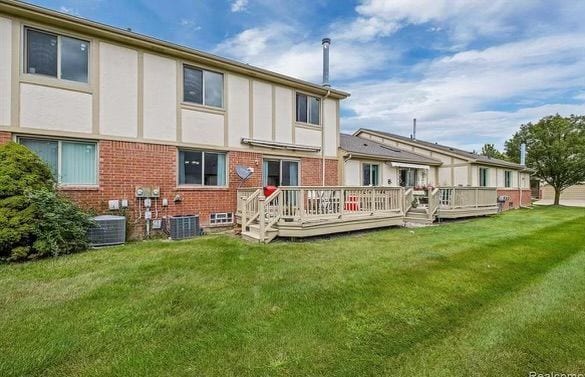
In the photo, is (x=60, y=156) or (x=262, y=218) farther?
→ (x=262, y=218)

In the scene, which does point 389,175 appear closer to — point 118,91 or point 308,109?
point 308,109

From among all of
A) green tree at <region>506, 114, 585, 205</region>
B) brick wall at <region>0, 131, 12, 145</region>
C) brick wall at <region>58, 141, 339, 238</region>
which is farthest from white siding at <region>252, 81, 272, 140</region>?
green tree at <region>506, 114, 585, 205</region>

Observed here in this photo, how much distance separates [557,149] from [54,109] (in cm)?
3157

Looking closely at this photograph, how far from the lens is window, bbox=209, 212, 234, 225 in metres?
9.90

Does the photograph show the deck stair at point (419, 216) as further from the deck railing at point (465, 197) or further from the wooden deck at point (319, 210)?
the deck railing at point (465, 197)

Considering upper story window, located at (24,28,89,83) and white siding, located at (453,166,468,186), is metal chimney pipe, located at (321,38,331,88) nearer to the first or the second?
upper story window, located at (24,28,89,83)

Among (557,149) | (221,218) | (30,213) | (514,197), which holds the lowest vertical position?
(221,218)

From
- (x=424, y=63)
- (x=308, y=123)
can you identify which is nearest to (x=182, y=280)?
(x=308, y=123)

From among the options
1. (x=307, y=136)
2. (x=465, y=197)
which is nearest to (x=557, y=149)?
(x=465, y=197)

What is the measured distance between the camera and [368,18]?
13.1m

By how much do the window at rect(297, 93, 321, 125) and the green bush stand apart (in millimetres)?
8346

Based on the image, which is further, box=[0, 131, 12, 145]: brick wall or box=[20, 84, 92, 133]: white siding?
box=[20, 84, 92, 133]: white siding

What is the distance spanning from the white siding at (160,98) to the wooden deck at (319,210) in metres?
3.05

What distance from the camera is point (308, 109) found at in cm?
1246
